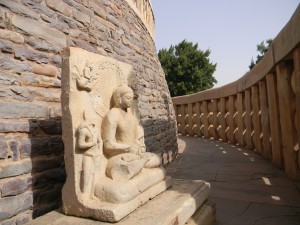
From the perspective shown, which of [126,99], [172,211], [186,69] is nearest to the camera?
[172,211]

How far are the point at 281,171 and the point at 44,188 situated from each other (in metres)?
3.59

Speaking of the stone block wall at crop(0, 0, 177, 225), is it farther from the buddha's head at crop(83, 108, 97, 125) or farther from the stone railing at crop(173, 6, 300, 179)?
the stone railing at crop(173, 6, 300, 179)

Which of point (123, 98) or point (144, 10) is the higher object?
point (144, 10)

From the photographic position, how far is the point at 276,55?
412 centimetres

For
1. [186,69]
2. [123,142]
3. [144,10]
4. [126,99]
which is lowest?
[123,142]

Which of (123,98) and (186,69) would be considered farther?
(186,69)

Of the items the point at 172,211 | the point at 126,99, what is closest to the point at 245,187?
the point at 172,211

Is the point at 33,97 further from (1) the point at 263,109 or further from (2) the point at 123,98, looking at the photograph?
(1) the point at 263,109

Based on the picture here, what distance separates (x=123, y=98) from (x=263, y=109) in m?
3.71

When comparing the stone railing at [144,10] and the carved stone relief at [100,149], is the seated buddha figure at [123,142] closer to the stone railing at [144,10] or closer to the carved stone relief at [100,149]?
the carved stone relief at [100,149]

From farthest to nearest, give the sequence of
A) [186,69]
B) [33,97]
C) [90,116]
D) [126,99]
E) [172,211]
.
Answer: [186,69] → [33,97] → [126,99] → [90,116] → [172,211]

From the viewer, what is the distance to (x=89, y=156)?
226 centimetres

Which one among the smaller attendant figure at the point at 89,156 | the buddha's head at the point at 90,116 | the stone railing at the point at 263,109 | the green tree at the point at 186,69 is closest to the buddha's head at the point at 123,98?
the buddha's head at the point at 90,116

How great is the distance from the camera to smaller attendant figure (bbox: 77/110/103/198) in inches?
86.5
